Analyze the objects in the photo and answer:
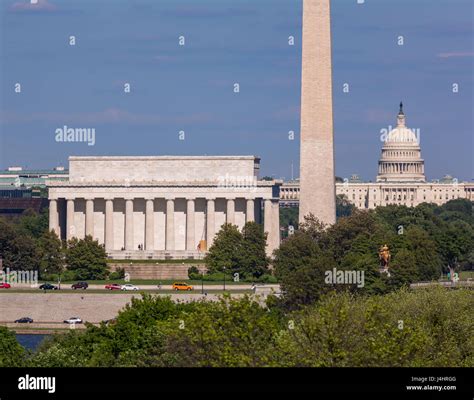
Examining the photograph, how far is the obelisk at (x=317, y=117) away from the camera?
356 feet

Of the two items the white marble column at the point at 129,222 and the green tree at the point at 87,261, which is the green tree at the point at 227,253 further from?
the white marble column at the point at 129,222

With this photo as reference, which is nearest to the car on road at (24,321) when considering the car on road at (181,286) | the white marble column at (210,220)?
the car on road at (181,286)

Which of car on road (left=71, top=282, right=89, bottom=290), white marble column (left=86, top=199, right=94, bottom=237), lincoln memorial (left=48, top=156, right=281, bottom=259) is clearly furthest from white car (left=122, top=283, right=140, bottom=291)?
white marble column (left=86, top=199, right=94, bottom=237)

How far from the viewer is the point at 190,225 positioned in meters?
153

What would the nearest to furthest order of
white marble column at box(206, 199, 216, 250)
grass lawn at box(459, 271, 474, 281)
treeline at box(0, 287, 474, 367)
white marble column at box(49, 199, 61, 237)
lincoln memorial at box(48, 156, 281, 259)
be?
treeline at box(0, 287, 474, 367) < grass lawn at box(459, 271, 474, 281) < white marble column at box(49, 199, 61, 237) < white marble column at box(206, 199, 216, 250) < lincoln memorial at box(48, 156, 281, 259)

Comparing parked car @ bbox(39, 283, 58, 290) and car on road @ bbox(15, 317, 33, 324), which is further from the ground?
parked car @ bbox(39, 283, 58, 290)

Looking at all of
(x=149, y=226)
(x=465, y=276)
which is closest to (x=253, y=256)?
(x=465, y=276)

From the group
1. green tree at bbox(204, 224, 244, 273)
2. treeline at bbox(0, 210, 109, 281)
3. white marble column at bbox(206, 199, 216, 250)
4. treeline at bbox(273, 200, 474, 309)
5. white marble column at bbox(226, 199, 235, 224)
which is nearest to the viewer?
treeline at bbox(273, 200, 474, 309)

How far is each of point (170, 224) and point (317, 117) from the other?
44554 millimetres

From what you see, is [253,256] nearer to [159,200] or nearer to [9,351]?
[159,200]

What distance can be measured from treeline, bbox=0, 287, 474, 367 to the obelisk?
44.8 meters

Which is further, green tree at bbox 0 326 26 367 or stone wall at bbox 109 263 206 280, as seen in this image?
stone wall at bbox 109 263 206 280

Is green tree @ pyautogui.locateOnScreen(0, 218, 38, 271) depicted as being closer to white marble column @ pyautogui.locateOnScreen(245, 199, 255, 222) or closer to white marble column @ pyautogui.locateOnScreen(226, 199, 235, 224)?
white marble column @ pyautogui.locateOnScreen(226, 199, 235, 224)

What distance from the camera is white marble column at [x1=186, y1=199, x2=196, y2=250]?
502 ft
